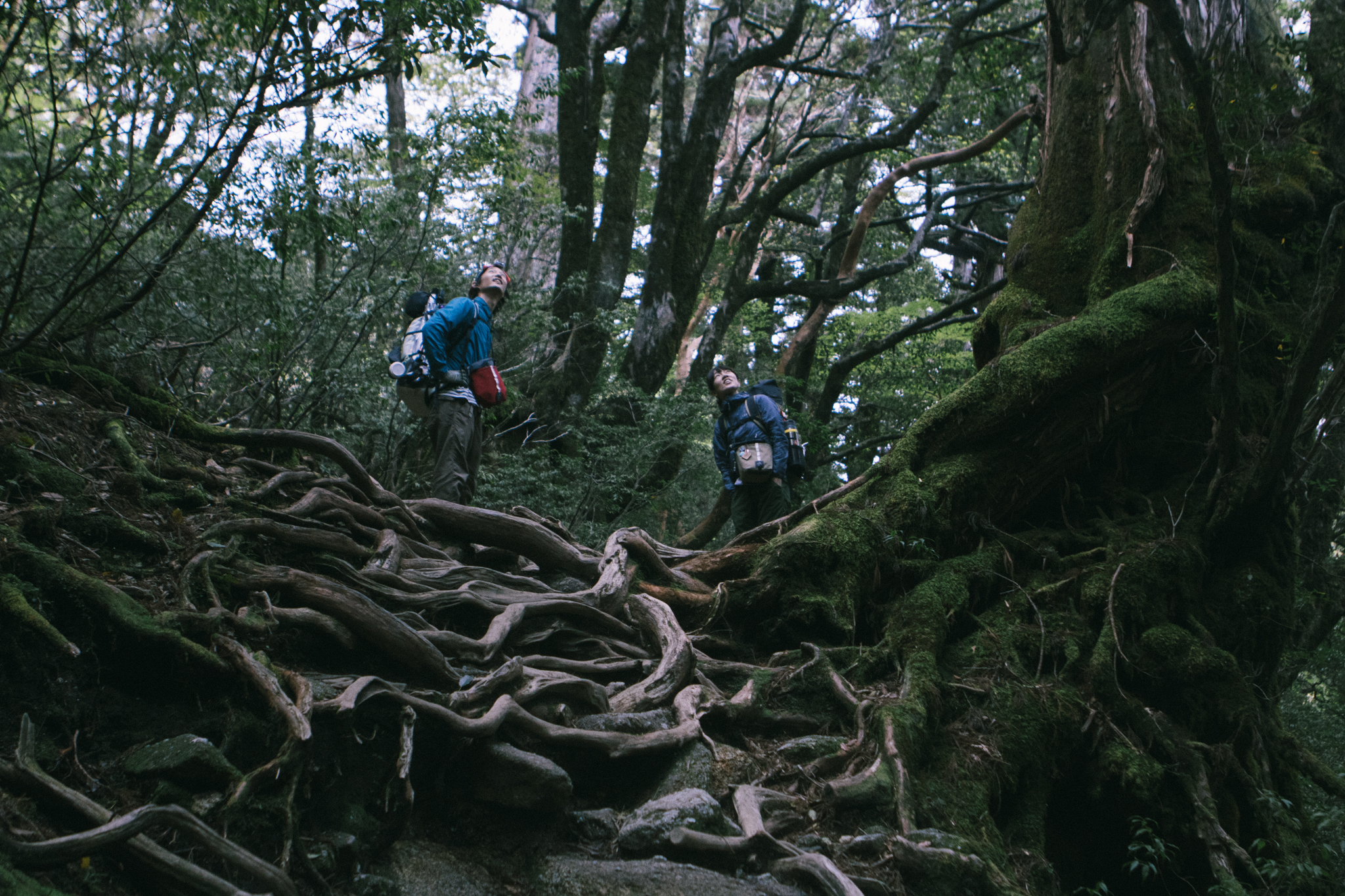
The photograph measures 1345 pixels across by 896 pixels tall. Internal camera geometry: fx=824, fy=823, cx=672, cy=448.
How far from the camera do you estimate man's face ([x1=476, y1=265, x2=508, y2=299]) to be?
6242mm

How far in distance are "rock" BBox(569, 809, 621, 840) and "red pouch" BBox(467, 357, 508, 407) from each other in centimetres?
347

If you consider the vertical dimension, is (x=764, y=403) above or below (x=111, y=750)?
above

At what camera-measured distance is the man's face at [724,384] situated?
7.88m

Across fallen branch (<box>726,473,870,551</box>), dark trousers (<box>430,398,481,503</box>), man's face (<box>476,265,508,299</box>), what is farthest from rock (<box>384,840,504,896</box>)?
man's face (<box>476,265,508,299</box>)

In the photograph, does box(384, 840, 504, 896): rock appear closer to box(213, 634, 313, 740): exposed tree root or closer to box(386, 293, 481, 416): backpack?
box(213, 634, 313, 740): exposed tree root

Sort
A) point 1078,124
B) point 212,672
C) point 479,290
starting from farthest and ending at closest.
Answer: point 1078,124 → point 479,290 → point 212,672

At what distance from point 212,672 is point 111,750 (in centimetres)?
39

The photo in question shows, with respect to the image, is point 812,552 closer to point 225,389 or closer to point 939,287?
point 225,389

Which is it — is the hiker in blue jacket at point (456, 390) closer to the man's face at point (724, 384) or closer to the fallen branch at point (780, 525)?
the fallen branch at point (780, 525)

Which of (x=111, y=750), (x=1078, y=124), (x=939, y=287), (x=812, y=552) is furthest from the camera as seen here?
(x=939, y=287)

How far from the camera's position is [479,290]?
246 inches

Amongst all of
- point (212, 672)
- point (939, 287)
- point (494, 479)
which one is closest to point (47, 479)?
point (212, 672)

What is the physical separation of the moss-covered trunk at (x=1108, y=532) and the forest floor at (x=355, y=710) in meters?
0.47

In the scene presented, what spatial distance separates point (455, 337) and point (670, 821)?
3.93 metres
